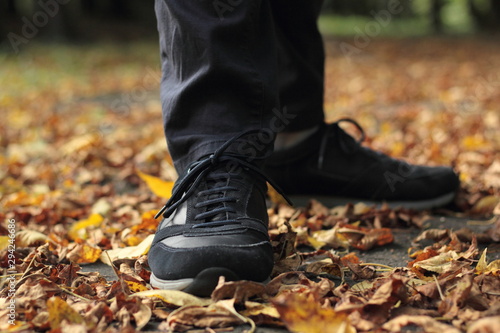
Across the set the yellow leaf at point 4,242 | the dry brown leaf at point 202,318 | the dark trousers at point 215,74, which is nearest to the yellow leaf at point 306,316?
the dry brown leaf at point 202,318

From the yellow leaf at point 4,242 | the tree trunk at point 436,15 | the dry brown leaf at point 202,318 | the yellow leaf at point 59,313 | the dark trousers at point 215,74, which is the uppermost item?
the dark trousers at point 215,74

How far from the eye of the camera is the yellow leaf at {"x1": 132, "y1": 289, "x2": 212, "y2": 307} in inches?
47.6

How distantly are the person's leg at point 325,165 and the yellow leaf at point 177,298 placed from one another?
0.86 meters

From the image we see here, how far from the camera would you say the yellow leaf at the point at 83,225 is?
74.3 inches

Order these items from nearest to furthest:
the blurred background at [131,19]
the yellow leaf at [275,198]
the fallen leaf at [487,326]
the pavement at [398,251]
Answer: the fallen leaf at [487,326], the pavement at [398,251], the yellow leaf at [275,198], the blurred background at [131,19]

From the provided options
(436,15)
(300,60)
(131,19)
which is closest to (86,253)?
(300,60)

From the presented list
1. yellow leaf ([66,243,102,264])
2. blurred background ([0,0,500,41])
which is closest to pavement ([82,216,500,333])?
yellow leaf ([66,243,102,264])

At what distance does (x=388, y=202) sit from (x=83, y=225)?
1099 millimetres

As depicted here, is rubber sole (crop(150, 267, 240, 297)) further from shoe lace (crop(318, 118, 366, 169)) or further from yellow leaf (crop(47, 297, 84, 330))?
shoe lace (crop(318, 118, 366, 169))

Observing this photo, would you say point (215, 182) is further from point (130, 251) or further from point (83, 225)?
point (83, 225)

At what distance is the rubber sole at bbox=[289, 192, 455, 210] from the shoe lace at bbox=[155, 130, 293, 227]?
0.64m

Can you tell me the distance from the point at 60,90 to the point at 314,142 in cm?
640

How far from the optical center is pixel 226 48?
1.44m

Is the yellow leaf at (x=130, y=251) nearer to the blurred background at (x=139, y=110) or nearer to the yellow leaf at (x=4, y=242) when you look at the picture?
the yellow leaf at (x=4, y=242)
